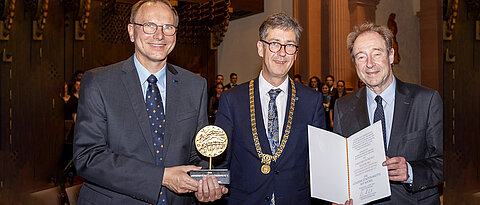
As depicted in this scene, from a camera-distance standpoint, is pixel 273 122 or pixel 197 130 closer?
pixel 197 130

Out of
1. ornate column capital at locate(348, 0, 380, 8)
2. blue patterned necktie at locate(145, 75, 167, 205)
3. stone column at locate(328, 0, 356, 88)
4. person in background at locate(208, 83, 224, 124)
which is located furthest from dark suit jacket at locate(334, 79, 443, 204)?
ornate column capital at locate(348, 0, 380, 8)

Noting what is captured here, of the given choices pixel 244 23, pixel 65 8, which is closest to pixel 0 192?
pixel 65 8

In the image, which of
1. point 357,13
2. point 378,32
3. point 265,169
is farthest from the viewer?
point 357,13

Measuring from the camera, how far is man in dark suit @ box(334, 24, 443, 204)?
222 cm

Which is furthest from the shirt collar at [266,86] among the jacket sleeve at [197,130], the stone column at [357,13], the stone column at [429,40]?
the stone column at [429,40]

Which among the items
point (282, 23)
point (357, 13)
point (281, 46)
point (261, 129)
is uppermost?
point (357, 13)

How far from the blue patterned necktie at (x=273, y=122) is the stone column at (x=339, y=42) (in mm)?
9061

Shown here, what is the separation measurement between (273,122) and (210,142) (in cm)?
60

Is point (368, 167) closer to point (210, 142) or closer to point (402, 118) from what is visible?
point (402, 118)

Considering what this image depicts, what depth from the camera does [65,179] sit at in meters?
7.16

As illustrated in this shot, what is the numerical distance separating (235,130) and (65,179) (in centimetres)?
546

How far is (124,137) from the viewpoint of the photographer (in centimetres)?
213

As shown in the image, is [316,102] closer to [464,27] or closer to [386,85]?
[386,85]

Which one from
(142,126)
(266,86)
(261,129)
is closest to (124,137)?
(142,126)
